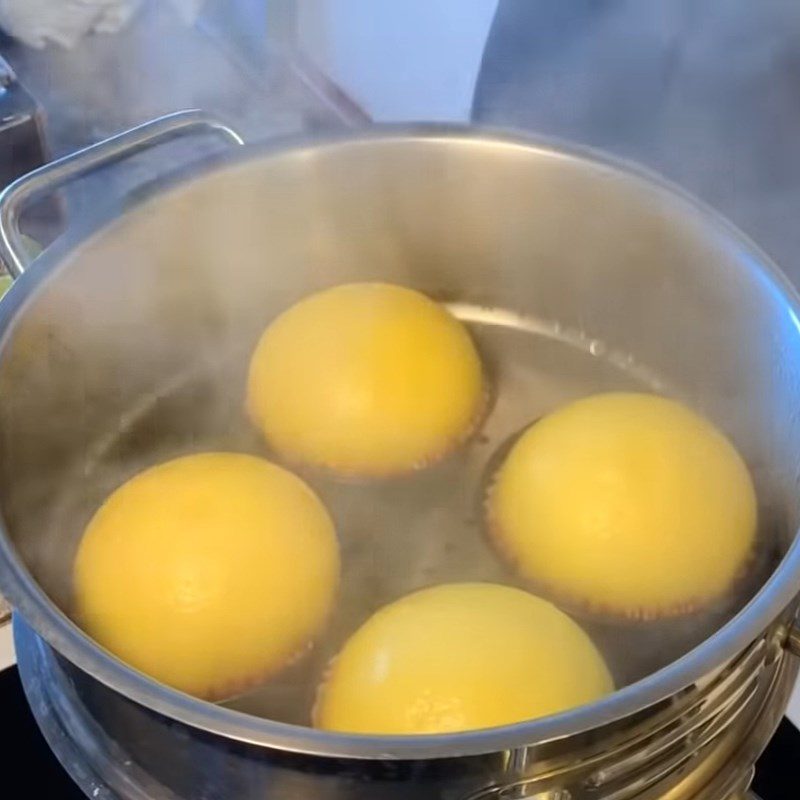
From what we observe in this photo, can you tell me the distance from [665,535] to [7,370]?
1.27 feet

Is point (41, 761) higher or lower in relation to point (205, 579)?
lower

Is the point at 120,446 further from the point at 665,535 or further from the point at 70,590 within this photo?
the point at 665,535

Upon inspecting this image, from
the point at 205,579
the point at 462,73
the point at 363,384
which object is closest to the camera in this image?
the point at 205,579

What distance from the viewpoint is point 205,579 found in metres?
0.60

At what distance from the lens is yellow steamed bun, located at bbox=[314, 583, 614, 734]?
0.52 metres

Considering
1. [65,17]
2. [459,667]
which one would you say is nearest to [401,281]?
[459,667]

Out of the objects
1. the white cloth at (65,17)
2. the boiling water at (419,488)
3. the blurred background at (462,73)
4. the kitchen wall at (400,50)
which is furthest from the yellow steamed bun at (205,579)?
the white cloth at (65,17)

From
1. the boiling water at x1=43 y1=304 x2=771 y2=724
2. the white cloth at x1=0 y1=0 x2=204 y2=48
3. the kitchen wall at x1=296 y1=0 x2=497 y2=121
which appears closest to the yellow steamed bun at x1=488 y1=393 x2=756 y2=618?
the boiling water at x1=43 y1=304 x2=771 y2=724

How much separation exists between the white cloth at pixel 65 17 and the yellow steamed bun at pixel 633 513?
1.13 metres

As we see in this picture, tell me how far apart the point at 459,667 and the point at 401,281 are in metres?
0.41

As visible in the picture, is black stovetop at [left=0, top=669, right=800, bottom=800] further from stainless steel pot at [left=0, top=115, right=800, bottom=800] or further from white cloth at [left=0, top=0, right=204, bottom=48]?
white cloth at [left=0, top=0, right=204, bottom=48]

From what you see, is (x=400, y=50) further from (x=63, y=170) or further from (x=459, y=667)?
(x=459, y=667)

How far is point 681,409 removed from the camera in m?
0.71

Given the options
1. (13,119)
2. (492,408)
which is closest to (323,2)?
(13,119)
